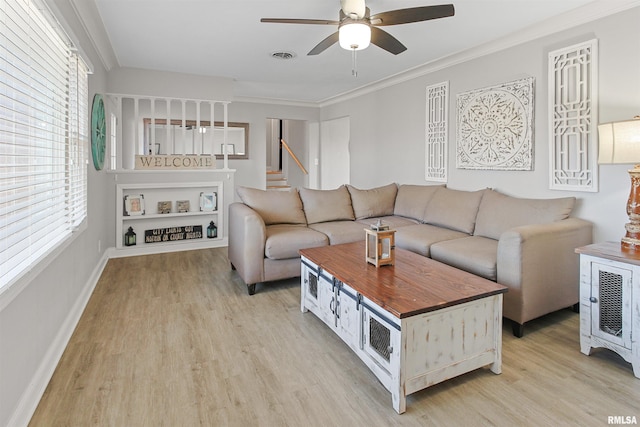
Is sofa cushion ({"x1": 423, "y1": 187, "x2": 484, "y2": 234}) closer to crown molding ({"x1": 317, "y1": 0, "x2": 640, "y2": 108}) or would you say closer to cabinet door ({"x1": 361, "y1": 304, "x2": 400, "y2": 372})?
crown molding ({"x1": 317, "y1": 0, "x2": 640, "y2": 108})

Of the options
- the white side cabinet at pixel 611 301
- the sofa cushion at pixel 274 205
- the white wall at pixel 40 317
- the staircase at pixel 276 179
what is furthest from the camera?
the staircase at pixel 276 179

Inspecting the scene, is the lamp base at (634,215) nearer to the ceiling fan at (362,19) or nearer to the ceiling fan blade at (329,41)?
the ceiling fan at (362,19)

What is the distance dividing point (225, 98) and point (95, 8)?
2.33 meters

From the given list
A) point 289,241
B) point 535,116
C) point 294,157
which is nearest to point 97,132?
point 289,241

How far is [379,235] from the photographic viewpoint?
2387 millimetres

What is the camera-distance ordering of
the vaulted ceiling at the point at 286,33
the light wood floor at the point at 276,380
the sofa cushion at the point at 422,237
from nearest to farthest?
the light wood floor at the point at 276,380 < the vaulted ceiling at the point at 286,33 < the sofa cushion at the point at 422,237

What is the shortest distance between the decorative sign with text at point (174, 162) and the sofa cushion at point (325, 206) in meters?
1.70

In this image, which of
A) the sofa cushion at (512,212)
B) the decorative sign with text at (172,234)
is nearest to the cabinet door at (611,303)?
the sofa cushion at (512,212)

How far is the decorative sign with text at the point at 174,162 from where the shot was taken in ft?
15.8

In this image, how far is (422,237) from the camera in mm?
3377

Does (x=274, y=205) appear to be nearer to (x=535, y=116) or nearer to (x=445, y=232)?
(x=445, y=232)

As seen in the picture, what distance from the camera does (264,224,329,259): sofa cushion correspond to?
10.9 ft

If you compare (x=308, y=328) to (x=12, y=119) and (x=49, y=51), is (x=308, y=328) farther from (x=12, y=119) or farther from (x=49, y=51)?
(x=49, y=51)

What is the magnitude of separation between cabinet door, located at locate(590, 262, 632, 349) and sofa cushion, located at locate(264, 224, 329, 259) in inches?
82.6
